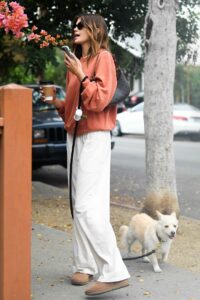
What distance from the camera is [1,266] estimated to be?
Answer: 405cm

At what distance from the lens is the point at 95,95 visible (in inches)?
176

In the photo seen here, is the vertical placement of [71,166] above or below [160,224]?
above

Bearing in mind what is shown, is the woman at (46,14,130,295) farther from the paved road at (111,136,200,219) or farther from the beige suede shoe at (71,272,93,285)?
the paved road at (111,136,200,219)

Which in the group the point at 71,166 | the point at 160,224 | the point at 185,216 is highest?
the point at 71,166

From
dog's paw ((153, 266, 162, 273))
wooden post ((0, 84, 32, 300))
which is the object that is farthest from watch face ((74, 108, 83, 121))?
dog's paw ((153, 266, 162, 273))

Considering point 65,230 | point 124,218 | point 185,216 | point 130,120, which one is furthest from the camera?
point 130,120

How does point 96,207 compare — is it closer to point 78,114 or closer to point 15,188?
point 78,114

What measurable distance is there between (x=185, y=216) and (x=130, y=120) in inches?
602

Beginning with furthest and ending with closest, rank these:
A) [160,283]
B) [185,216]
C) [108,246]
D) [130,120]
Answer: [130,120] < [185,216] < [160,283] < [108,246]

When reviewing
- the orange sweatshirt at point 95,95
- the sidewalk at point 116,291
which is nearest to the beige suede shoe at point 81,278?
the sidewalk at point 116,291

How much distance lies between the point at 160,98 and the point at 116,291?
9.55 ft

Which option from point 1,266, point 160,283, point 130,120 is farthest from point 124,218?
point 130,120

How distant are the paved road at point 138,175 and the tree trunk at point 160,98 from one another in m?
1.65

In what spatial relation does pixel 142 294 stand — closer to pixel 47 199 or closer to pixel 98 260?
pixel 98 260
